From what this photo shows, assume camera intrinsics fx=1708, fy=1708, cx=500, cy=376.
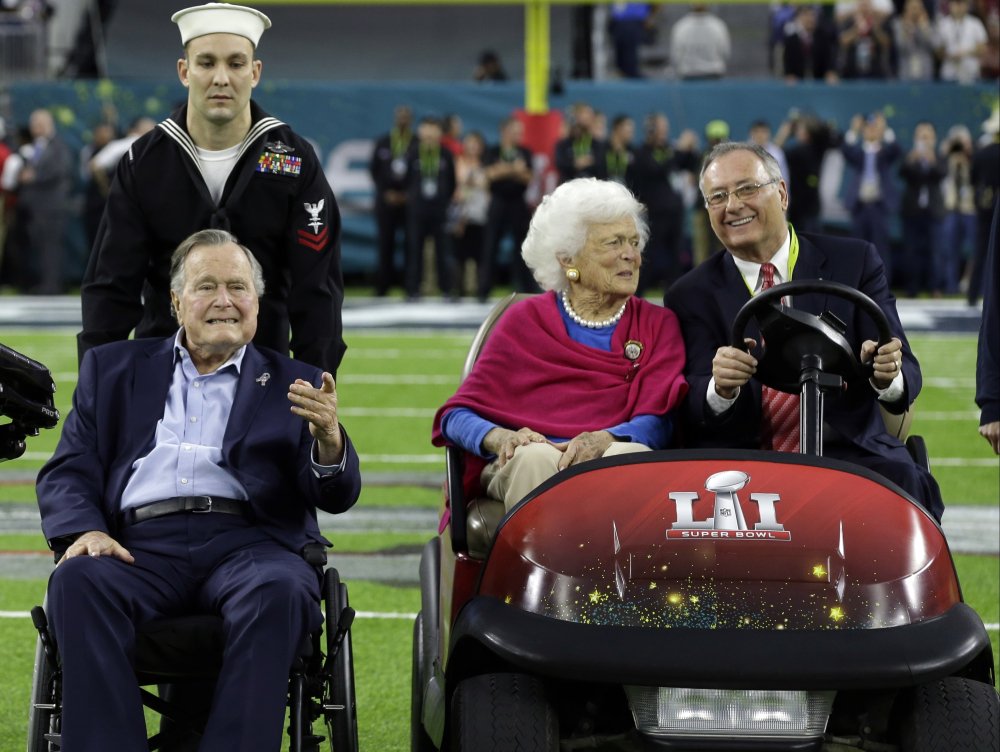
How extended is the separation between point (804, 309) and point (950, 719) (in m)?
1.47

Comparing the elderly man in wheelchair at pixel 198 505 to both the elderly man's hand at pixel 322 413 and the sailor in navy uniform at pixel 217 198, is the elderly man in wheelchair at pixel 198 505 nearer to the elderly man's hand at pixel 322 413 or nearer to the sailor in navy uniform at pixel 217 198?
the elderly man's hand at pixel 322 413

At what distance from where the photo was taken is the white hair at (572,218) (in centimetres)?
442

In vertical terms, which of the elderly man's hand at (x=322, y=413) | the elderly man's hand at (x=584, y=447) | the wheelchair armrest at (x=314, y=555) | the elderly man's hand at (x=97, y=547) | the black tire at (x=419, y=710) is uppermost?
the elderly man's hand at (x=322, y=413)

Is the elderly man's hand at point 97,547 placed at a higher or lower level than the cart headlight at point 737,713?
higher

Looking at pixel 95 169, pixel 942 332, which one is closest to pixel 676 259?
pixel 942 332

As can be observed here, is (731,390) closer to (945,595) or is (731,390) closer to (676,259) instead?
(945,595)

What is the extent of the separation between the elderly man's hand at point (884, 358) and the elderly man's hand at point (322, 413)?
1.21 m

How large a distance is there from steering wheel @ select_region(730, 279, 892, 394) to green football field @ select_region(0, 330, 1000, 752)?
4.71 ft

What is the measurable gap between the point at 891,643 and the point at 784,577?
0.79ft

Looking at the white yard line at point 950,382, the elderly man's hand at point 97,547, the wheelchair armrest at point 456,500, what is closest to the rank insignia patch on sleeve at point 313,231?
the wheelchair armrest at point 456,500

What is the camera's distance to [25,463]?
29.1 ft

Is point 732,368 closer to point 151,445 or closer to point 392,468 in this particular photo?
point 151,445

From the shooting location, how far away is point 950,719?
124 inches

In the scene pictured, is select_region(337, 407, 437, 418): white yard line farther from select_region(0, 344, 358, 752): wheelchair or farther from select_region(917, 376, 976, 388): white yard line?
select_region(0, 344, 358, 752): wheelchair
